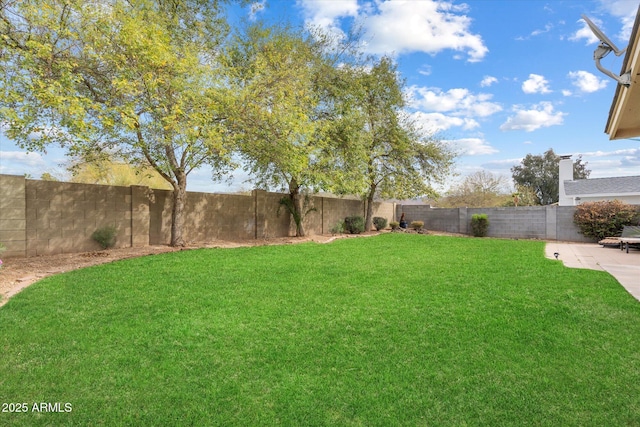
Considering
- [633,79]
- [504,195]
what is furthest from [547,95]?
[504,195]

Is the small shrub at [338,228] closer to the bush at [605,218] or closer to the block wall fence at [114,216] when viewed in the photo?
the block wall fence at [114,216]

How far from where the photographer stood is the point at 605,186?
64.9 feet

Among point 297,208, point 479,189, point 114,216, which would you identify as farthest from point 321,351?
point 479,189

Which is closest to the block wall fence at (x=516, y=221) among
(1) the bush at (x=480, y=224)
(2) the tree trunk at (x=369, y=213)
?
(1) the bush at (x=480, y=224)

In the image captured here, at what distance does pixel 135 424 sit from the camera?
220cm

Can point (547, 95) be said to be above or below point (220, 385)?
above

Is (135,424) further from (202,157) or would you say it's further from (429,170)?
(429,170)

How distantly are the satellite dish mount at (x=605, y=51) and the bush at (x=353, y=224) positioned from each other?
43.4ft

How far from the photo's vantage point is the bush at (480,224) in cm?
1661

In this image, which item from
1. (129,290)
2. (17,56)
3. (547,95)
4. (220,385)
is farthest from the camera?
(547,95)

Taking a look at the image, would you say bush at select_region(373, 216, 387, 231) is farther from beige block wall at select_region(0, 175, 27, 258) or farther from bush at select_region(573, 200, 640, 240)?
beige block wall at select_region(0, 175, 27, 258)

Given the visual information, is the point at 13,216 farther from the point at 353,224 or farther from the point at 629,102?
the point at 353,224

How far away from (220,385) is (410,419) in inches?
55.9

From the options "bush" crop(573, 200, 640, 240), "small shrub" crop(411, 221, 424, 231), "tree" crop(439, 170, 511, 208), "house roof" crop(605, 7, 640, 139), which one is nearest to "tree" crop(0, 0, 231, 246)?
"house roof" crop(605, 7, 640, 139)
